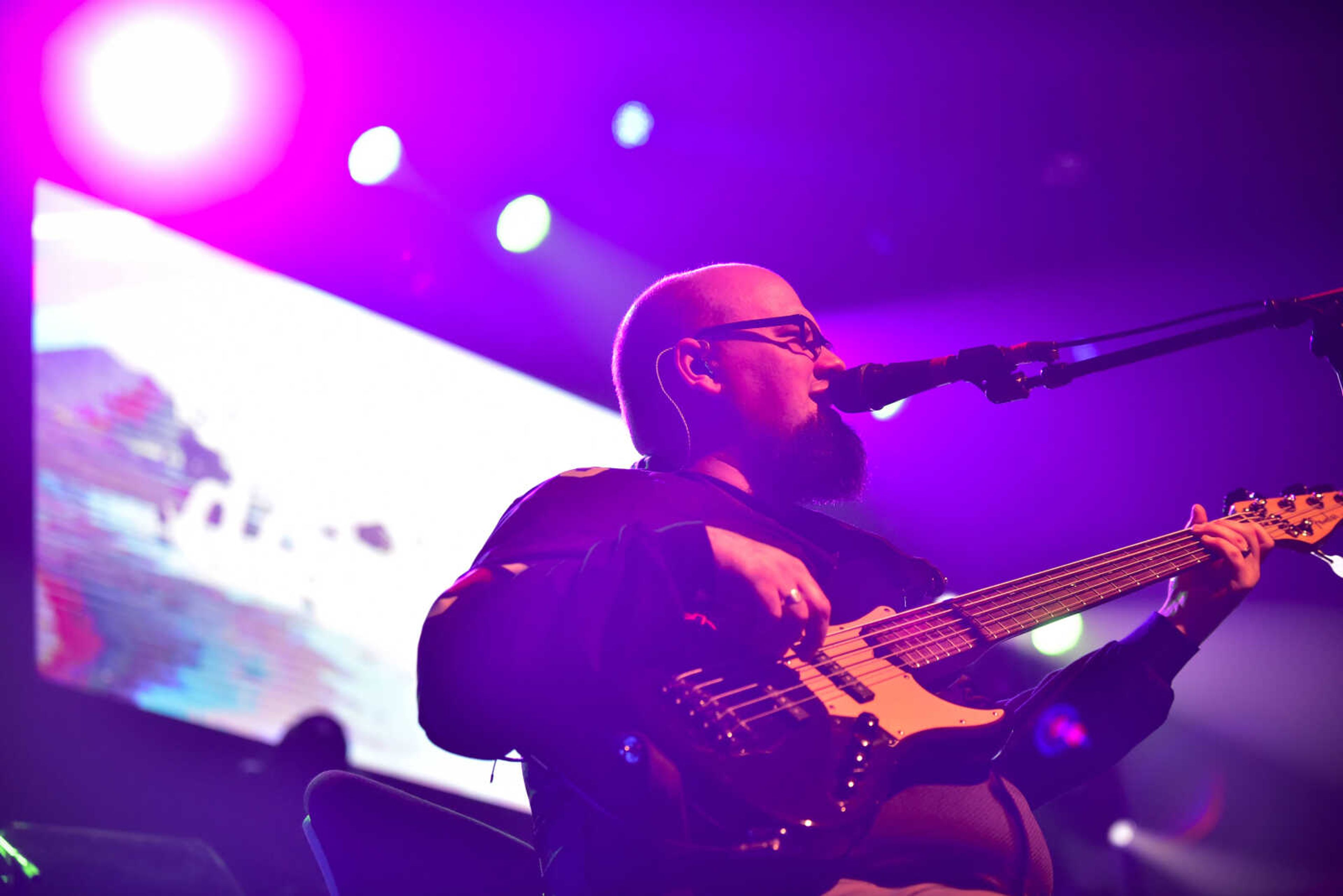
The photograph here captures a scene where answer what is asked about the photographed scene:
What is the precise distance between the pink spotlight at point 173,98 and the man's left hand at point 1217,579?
13.4 ft

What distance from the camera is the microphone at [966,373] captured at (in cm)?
180

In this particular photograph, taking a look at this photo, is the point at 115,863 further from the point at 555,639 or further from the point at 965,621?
the point at 965,621

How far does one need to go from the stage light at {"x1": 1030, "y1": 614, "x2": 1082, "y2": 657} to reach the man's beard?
3844 mm

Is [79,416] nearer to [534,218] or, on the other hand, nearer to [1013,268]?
[534,218]

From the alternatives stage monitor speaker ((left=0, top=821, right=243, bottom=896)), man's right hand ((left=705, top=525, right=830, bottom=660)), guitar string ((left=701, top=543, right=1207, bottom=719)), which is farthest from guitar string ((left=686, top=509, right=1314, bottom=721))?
stage monitor speaker ((left=0, top=821, right=243, bottom=896))

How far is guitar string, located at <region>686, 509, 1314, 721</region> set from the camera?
1457 millimetres

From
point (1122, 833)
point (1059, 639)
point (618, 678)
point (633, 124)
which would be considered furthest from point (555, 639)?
point (1122, 833)

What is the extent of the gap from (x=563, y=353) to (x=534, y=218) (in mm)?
859

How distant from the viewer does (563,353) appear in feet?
17.1

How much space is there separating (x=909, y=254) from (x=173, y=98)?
3.85 m

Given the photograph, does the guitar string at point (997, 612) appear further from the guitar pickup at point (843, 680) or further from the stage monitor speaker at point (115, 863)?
the stage monitor speaker at point (115, 863)

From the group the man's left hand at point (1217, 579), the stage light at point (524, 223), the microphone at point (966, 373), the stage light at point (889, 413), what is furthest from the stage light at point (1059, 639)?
the microphone at point (966, 373)

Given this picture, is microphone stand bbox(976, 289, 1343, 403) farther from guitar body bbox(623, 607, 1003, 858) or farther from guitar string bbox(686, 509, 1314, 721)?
guitar body bbox(623, 607, 1003, 858)

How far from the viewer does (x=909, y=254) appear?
4.95 metres
